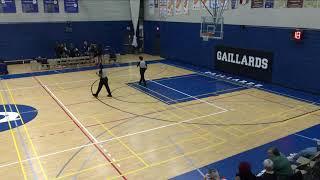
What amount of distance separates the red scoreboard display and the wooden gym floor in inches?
127

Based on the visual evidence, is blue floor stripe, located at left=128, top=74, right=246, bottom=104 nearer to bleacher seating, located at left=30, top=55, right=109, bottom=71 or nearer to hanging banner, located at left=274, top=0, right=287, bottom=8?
hanging banner, located at left=274, top=0, right=287, bottom=8

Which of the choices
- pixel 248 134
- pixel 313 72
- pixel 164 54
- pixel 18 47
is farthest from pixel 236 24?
pixel 18 47

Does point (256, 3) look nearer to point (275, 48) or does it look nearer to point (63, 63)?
point (275, 48)

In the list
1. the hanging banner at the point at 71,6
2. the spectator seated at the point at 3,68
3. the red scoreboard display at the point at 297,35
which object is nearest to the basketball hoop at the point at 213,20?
the red scoreboard display at the point at 297,35

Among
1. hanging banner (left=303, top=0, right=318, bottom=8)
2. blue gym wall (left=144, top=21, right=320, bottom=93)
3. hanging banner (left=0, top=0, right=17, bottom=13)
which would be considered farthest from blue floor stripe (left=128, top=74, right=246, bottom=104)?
hanging banner (left=0, top=0, right=17, bottom=13)

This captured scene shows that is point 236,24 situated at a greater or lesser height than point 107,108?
greater

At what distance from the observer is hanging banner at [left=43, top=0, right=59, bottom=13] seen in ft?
84.7

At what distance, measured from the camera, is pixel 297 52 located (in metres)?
16.6

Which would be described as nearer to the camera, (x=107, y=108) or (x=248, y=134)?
(x=248, y=134)

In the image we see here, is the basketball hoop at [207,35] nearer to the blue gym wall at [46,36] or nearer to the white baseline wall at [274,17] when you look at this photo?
the white baseline wall at [274,17]

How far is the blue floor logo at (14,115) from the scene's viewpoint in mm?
12133

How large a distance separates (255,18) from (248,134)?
1003cm

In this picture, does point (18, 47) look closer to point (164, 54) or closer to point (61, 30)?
point (61, 30)

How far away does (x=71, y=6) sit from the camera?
88.4ft
